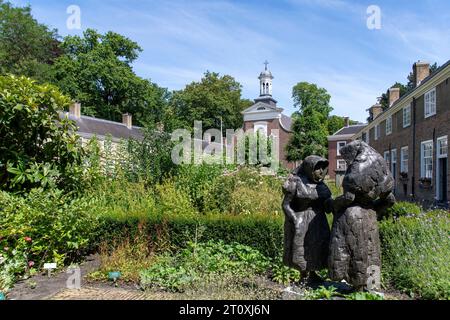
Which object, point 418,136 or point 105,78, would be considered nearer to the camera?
point 418,136

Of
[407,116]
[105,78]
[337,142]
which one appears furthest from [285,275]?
[337,142]

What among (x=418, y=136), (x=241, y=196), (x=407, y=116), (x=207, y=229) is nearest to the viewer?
(x=207, y=229)

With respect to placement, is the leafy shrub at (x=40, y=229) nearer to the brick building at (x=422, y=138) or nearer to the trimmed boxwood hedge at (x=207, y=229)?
the trimmed boxwood hedge at (x=207, y=229)

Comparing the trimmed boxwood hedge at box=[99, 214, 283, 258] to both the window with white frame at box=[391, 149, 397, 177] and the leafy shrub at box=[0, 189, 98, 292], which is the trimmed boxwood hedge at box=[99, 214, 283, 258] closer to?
the leafy shrub at box=[0, 189, 98, 292]

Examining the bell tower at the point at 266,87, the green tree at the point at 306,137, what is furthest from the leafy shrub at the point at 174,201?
the bell tower at the point at 266,87

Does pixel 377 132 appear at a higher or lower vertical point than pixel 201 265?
higher

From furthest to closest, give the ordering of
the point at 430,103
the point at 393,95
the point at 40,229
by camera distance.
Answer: the point at 393,95 → the point at 430,103 → the point at 40,229

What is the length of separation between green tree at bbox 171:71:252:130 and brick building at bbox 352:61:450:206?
26.1 metres

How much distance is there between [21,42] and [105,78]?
8473mm

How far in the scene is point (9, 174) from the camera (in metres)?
7.20

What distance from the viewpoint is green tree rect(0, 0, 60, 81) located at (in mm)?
31214

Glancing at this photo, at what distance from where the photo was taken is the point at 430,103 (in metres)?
19.2

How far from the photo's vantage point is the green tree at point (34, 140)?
6941mm

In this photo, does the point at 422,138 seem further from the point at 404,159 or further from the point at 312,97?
the point at 312,97
